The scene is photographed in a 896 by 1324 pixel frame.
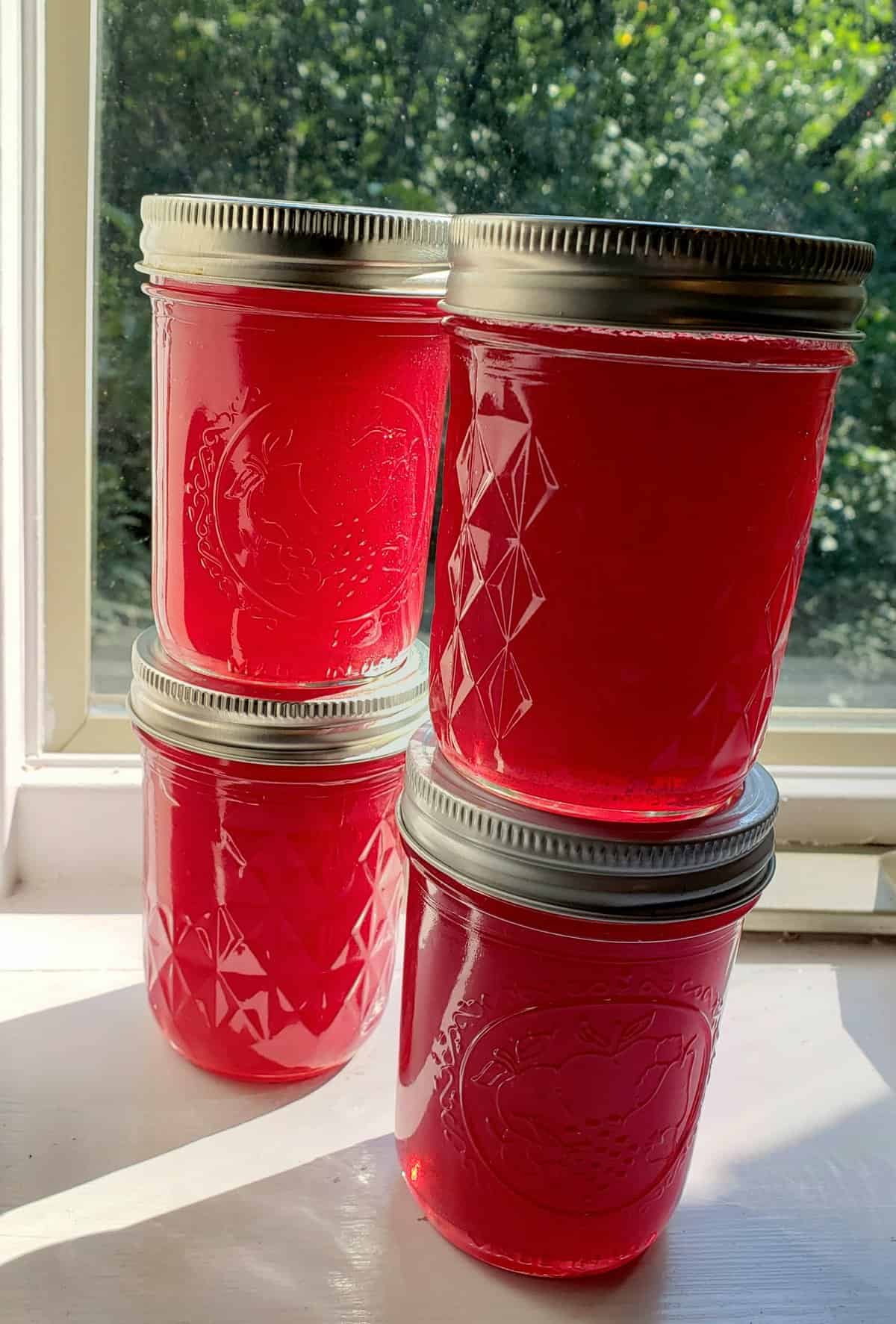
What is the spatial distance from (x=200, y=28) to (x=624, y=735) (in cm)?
74

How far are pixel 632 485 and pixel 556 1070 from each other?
1.11 ft

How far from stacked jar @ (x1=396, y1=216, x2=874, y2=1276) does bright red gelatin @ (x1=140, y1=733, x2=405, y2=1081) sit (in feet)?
0.29

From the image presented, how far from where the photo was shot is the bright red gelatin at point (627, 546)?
619 mm

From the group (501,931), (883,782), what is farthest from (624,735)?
(883,782)

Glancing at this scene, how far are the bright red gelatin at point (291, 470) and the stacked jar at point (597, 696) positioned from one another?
68 millimetres

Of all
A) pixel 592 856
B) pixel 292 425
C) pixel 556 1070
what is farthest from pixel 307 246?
pixel 556 1070

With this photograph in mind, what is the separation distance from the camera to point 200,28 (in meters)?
1.03

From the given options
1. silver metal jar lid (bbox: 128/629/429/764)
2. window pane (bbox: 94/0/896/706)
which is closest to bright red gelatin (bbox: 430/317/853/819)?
silver metal jar lid (bbox: 128/629/429/764)

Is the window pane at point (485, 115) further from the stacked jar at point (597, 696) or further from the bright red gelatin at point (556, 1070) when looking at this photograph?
the bright red gelatin at point (556, 1070)

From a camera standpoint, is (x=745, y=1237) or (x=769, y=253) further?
(x=745, y=1237)

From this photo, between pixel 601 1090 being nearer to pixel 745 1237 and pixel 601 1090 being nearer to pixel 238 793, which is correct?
pixel 745 1237

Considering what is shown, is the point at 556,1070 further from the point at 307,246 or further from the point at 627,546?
Result: the point at 307,246

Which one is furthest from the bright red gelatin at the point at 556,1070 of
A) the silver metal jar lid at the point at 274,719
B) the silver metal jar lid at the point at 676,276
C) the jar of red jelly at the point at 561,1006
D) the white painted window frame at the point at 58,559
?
the white painted window frame at the point at 58,559

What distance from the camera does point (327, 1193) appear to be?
0.80 metres
